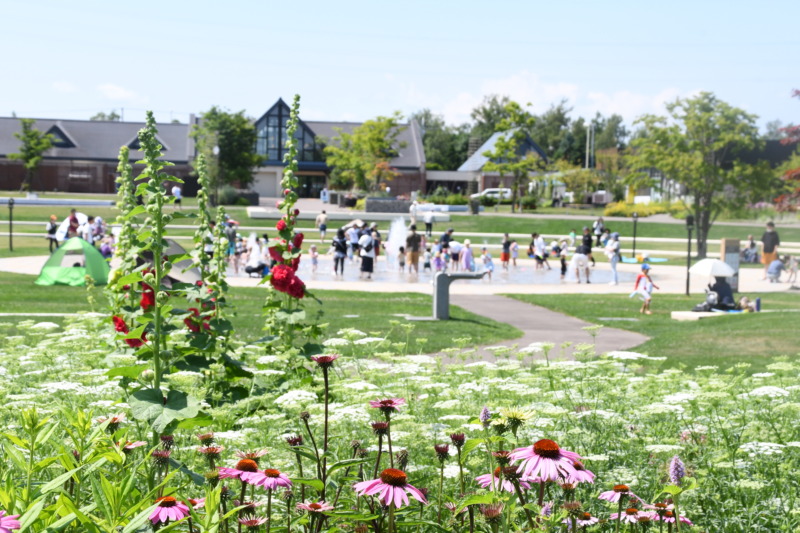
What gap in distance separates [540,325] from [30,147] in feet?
194

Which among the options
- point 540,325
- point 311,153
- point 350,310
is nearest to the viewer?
point 540,325

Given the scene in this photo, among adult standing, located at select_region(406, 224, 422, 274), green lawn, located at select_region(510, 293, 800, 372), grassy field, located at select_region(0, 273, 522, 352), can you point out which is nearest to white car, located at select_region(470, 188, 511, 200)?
adult standing, located at select_region(406, 224, 422, 274)

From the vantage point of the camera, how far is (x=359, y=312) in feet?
55.4

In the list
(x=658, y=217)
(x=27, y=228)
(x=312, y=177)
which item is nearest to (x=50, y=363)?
(x=27, y=228)

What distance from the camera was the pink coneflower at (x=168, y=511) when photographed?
7.45 ft

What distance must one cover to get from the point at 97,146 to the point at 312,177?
18.7 metres

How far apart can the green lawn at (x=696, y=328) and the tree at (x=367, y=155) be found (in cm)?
4543

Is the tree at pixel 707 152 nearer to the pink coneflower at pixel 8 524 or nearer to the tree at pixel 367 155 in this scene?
the tree at pixel 367 155

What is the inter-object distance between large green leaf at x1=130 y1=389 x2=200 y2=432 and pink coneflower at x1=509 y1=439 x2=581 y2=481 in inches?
60.9

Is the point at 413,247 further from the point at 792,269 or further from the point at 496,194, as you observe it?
the point at 496,194

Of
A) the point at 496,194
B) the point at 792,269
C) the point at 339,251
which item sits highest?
the point at 496,194

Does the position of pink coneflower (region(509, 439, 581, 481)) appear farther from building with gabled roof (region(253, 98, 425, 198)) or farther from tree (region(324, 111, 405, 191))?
building with gabled roof (region(253, 98, 425, 198))

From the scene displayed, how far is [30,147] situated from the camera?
66000mm

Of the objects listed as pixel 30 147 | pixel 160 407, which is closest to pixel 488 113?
pixel 30 147
